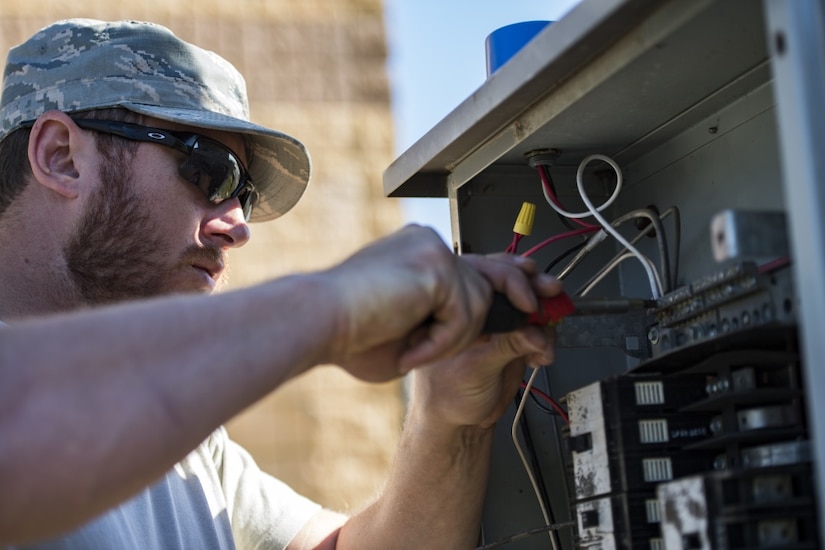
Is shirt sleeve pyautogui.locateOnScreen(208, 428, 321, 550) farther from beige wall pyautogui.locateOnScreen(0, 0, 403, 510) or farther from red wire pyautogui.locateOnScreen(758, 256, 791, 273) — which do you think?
beige wall pyautogui.locateOnScreen(0, 0, 403, 510)

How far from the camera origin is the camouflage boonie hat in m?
1.87

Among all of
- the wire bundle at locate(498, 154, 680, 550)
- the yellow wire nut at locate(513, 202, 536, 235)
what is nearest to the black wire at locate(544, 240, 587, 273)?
the wire bundle at locate(498, 154, 680, 550)

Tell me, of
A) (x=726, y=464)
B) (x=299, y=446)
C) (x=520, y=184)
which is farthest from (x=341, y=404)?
(x=726, y=464)

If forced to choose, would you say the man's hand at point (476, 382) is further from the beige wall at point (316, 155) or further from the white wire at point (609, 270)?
the beige wall at point (316, 155)

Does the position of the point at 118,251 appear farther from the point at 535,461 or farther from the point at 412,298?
the point at 412,298

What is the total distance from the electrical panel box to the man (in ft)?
0.43

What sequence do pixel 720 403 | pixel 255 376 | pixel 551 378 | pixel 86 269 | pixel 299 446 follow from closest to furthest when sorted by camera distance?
pixel 255 376, pixel 720 403, pixel 551 378, pixel 86 269, pixel 299 446

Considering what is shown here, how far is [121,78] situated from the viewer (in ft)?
6.19

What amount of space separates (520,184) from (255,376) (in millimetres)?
777

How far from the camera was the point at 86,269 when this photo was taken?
184 centimetres

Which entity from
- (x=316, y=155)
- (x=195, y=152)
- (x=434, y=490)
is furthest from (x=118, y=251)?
(x=316, y=155)

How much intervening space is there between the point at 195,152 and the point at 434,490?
742 millimetres

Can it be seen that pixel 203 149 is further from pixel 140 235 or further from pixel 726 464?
pixel 726 464

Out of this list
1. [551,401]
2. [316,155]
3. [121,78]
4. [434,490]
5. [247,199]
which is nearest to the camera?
[551,401]
